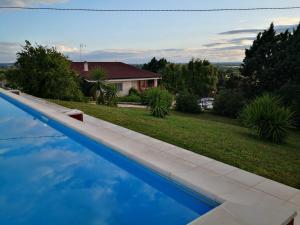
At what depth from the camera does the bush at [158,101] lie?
1141 cm

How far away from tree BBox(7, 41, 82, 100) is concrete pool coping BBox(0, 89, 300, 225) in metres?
9.65

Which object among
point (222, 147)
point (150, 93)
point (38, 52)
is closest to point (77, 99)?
point (38, 52)

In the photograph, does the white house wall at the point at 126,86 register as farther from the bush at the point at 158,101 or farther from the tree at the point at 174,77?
the bush at the point at 158,101

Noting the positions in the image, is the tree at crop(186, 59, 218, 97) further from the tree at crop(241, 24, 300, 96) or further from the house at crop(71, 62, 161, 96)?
the tree at crop(241, 24, 300, 96)

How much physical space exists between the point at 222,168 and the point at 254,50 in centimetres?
→ 2793

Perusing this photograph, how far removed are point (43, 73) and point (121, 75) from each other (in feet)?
51.3

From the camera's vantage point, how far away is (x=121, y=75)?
3022 centimetres

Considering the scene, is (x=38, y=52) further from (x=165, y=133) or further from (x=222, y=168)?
(x=222, y=168)

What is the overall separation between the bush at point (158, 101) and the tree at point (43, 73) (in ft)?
19.8

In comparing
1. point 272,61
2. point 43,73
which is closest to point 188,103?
point 272,61

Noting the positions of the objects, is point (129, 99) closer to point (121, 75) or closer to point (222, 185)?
point (121, 75)

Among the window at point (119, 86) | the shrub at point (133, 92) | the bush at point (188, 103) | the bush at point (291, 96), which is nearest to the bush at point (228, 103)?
the bush at point (188, 103)

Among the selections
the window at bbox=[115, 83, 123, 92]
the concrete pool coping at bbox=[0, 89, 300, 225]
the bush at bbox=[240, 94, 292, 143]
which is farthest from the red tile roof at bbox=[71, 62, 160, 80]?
the concrete pool coping at bbox=[0, 89, 300, 225]

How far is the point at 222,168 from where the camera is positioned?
15.5 feet
